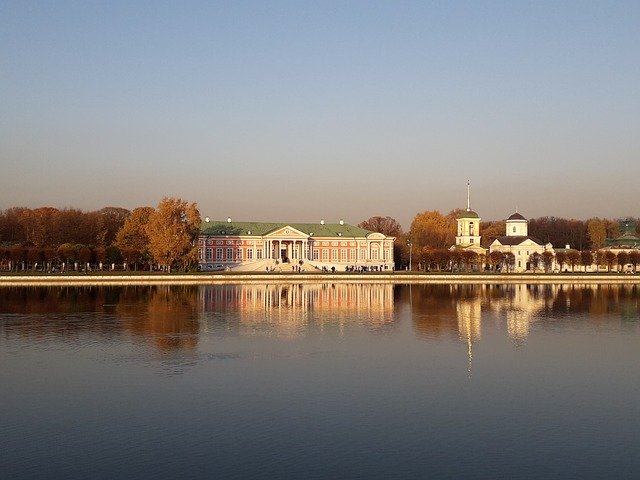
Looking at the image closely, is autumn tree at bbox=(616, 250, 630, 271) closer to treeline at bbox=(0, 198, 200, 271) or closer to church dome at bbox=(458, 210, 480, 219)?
church dome at bbox=(458, 210, 480, 219)

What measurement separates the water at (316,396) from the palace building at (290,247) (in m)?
39.2

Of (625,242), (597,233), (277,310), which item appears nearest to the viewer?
(277,310)

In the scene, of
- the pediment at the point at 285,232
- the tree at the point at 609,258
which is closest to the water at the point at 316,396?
the pediment at the point at 285,232

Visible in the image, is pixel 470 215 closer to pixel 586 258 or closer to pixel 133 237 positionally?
pixel 586 258

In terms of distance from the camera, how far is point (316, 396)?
48.4ft

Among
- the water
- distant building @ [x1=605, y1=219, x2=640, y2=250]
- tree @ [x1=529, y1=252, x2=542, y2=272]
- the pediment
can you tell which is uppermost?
the pediment

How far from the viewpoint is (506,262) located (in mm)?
71938

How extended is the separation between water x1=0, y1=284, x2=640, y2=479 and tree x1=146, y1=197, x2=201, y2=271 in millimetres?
27060

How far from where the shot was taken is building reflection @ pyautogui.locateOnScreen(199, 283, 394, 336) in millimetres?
26453

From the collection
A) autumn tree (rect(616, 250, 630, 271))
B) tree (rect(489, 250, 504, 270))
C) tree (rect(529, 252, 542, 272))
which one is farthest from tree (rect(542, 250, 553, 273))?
autumn tree (rect(616, 250, 630, 271))

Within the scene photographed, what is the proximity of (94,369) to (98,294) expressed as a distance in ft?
79.4

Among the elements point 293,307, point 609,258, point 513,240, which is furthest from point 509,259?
point 293,307

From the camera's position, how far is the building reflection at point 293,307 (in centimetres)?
2645

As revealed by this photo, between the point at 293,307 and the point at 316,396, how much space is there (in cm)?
1841
